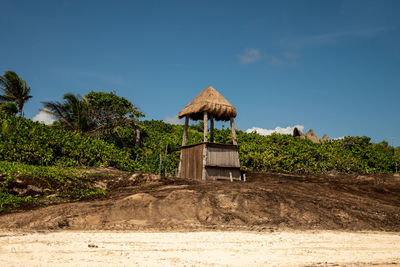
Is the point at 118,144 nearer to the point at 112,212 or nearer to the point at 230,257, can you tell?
the point at 112,212

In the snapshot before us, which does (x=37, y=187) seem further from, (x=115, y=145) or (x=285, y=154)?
(x=285, y=154)

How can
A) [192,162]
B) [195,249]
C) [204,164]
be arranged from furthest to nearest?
[192,162] < [204,164] < [195,249]

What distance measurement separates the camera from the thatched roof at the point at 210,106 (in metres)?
12.8

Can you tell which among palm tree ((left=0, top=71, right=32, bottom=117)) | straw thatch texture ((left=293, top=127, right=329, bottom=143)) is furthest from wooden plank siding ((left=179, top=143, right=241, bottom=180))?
straw thatch texture ((left=293, top=127, right=329, bottom=143))

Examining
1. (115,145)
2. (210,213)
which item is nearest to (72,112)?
(115,145)

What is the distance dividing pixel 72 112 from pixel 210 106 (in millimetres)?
11242

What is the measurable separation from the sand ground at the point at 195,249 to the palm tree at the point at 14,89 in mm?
19865

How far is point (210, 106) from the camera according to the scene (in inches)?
500

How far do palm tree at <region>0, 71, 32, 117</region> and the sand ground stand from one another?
19.9 meters

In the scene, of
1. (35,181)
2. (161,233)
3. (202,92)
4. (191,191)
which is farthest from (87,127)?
(161,233)

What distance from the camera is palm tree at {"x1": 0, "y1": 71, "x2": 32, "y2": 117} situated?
21.4 m

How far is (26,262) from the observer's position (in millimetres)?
3523

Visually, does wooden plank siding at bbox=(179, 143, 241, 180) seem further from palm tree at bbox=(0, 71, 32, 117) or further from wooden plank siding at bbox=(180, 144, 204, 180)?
palm tree at bbox=(0, 71, 32, 117)

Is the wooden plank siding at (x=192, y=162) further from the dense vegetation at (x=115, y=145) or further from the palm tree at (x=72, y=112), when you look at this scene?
the palm tree at (x=72, y=112)
